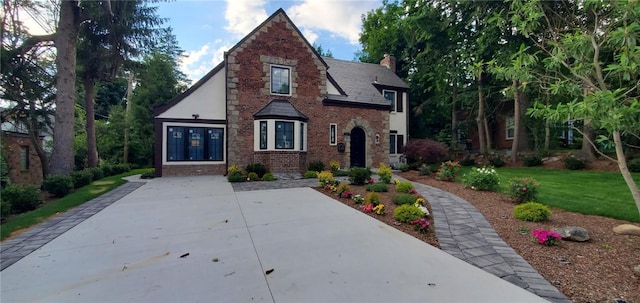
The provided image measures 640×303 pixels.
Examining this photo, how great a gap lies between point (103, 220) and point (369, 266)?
5559 millimetres

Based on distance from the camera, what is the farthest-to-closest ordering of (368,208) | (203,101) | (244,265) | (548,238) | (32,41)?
(203,101) < (32,41) < (368,208) < (548,238) < (244,265)

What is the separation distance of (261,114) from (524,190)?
10.5 meters

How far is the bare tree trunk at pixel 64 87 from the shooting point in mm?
11594

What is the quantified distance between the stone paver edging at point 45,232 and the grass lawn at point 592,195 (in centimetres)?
969

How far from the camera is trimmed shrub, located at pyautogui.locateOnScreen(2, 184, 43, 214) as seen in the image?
711cm

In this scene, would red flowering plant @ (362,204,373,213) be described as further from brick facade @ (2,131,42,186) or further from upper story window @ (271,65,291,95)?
brick facade @ (2,131,42,186)

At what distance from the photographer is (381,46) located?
26.0 meters

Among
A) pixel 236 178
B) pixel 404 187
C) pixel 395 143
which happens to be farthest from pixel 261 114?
pixel 395 143

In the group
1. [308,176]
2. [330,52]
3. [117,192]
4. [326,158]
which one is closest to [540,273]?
[308,176]

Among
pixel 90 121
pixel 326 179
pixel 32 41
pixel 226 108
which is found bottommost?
pixel 326 179

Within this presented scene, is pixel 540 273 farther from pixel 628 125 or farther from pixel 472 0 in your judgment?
pixel 472 0

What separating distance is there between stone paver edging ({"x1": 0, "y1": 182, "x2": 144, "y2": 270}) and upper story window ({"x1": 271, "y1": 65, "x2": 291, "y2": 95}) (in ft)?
27.7

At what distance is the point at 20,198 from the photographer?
23.7 ft

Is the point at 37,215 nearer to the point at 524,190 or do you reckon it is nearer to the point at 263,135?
the point at 263,135
